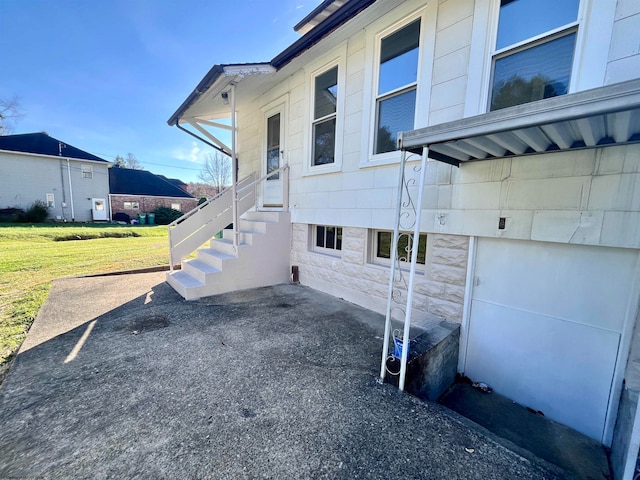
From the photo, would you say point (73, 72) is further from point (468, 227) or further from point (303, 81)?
point (468, 227)

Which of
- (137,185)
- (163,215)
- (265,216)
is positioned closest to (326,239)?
(265,216)

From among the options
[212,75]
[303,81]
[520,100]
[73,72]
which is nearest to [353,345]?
[520,100]

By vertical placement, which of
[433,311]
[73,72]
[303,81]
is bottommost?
[433,311]

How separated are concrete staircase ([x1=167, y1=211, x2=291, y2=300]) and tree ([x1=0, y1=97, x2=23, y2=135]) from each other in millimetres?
28232

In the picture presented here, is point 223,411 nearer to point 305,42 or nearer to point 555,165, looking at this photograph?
point 555,165

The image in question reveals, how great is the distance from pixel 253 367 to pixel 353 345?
1190 mm

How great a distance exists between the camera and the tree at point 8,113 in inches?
797

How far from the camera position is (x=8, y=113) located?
814 inches

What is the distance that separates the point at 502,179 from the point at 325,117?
324cm

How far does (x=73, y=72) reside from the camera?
53.1ft

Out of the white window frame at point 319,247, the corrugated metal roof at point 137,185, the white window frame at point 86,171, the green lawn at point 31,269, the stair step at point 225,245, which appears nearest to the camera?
the green lawn at point 31,269

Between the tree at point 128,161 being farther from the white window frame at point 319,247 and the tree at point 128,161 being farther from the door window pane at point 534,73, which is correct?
the door window pane at point 534,73

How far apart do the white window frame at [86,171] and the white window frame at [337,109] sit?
90.2 ft

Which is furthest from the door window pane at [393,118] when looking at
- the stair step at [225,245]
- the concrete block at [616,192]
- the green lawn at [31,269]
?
the green lawn at [31,269]
